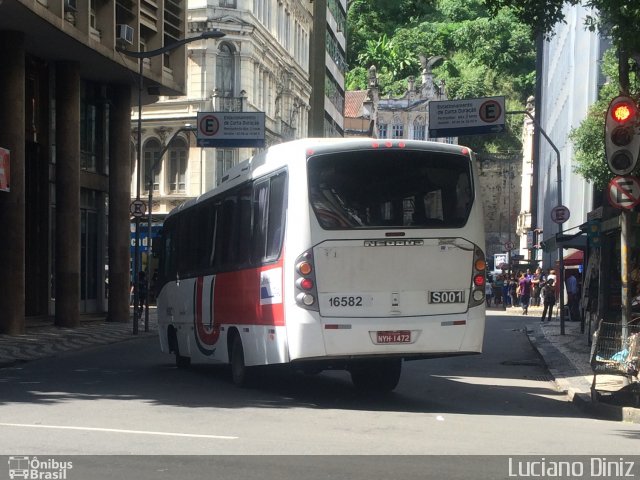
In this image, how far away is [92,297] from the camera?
42500 mm

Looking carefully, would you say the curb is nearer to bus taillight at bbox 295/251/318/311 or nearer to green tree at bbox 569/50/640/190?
bus taillight at bbox 295/251/318/311

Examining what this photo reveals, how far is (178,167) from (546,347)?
112ft

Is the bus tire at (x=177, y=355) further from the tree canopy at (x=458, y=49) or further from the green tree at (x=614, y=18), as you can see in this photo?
the tree canopy at (x=458, y=49)

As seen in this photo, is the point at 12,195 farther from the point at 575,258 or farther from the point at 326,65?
the point at 326,65

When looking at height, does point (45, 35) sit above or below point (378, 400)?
above

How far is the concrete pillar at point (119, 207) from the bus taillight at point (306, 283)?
27221 mm

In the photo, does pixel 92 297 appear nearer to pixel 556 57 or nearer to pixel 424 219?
pixel 424 219

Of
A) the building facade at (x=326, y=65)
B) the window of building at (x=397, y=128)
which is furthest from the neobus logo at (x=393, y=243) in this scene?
the window of building at (x=397, y=128)

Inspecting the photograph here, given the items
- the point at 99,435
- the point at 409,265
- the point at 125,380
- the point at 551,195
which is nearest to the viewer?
the point at 99,435

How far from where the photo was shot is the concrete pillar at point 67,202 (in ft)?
120

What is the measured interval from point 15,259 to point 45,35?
19.9ft

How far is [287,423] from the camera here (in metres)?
12.8

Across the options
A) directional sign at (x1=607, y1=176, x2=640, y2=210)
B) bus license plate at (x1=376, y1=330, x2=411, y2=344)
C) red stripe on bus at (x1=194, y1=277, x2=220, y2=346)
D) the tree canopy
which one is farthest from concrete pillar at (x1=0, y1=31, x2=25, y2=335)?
the tree canopy
